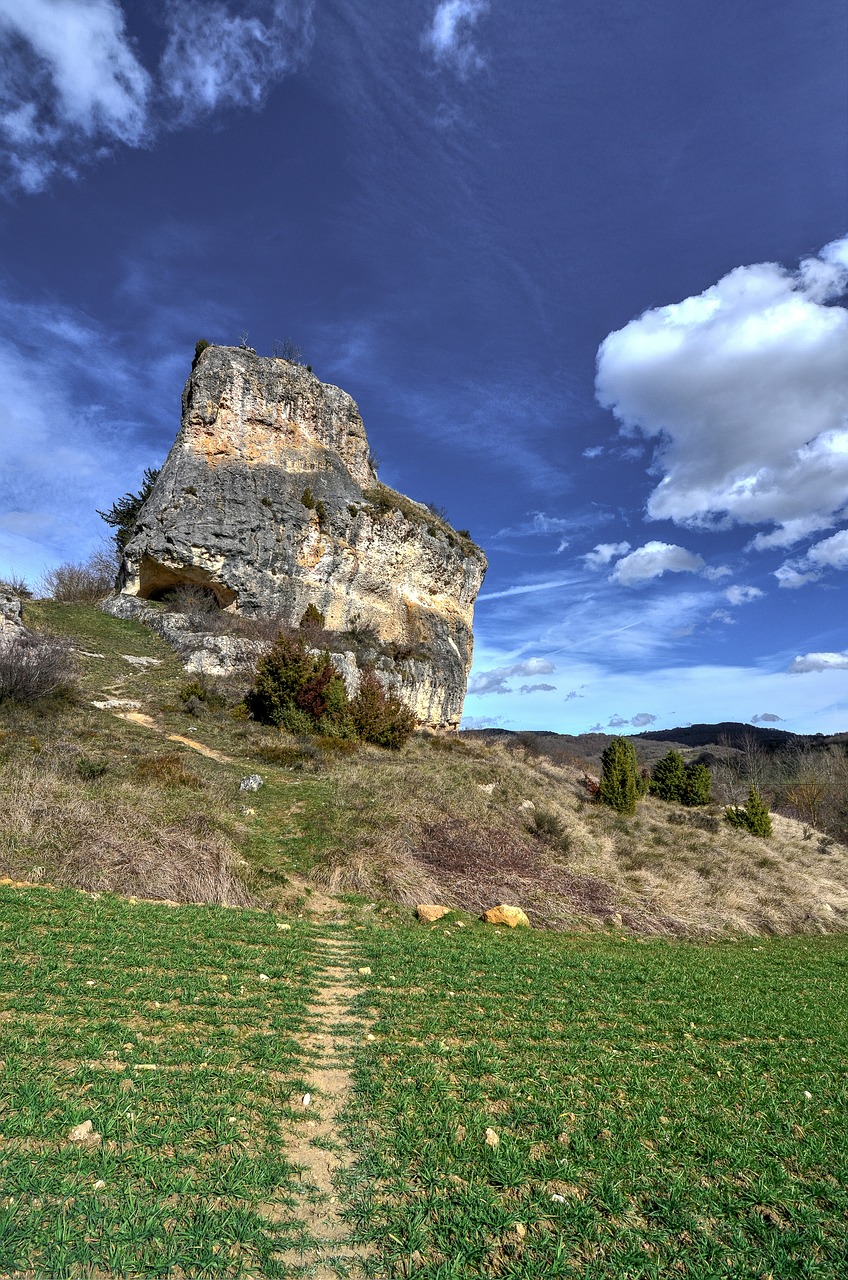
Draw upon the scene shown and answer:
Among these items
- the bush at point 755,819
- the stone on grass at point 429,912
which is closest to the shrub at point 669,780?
the bush at point 755,819

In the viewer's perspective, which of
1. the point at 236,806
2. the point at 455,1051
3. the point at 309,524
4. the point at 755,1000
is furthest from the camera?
the point at 309,524

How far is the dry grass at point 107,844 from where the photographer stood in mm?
9070

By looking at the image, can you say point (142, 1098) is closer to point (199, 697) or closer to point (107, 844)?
point (107, 844)

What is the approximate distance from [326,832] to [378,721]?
35.0 ft

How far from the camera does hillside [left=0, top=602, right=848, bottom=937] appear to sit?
997 cm

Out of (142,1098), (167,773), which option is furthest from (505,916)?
(142,1098)

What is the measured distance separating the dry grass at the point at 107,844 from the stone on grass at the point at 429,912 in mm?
2943

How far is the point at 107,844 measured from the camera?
31.7 feet

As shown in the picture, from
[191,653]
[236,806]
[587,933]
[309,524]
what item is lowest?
[587,933]

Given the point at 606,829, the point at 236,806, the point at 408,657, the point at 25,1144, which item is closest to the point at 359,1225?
the point at 25,1144

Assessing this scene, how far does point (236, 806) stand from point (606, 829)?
12595 millimetres

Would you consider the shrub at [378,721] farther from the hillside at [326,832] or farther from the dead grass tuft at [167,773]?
the dead grass tuft at [167,773]

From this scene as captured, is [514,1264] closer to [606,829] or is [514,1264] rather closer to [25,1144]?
[25,1144]

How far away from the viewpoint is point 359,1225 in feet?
9.98
